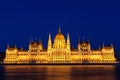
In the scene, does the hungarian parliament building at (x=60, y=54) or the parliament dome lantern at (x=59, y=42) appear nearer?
the hungarian parliament building at (x=60, y=54)

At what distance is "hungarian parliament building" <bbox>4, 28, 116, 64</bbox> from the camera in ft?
480

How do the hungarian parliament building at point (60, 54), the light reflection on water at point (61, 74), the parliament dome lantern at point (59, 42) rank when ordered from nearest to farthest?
1. the light reflection on water at point (61, 74)
2. the hungarian parliament building at point (60, 54)
3. the parliament dome lantern at point (59, 42)

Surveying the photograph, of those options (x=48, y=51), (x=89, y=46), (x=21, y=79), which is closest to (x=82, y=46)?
(x=89, y=46)

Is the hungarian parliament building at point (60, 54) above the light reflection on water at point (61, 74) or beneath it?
above

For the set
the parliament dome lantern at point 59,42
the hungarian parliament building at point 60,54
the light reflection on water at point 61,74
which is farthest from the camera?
the parliament dome lantern at point 59,42

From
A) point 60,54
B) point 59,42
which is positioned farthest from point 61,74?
point 59,42

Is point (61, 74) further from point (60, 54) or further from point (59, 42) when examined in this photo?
point (59, 42)

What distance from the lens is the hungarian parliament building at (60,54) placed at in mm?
146375

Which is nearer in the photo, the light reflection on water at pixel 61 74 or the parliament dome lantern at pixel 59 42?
the light reflection on water at pixel 61 74

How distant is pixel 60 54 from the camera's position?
147 m

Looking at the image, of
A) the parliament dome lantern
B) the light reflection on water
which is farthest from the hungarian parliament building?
the light reflection on water

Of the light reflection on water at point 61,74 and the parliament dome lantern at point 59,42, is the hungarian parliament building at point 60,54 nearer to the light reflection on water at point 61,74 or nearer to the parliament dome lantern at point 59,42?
the parliament dome lantern at point 59,42

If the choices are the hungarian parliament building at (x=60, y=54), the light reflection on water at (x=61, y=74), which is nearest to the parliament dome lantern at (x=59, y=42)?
the hungarian parliament building at (x=60, y=54)

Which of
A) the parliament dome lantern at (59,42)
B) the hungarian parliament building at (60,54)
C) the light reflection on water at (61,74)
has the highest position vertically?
the parliament dome lantern at (59,42)
